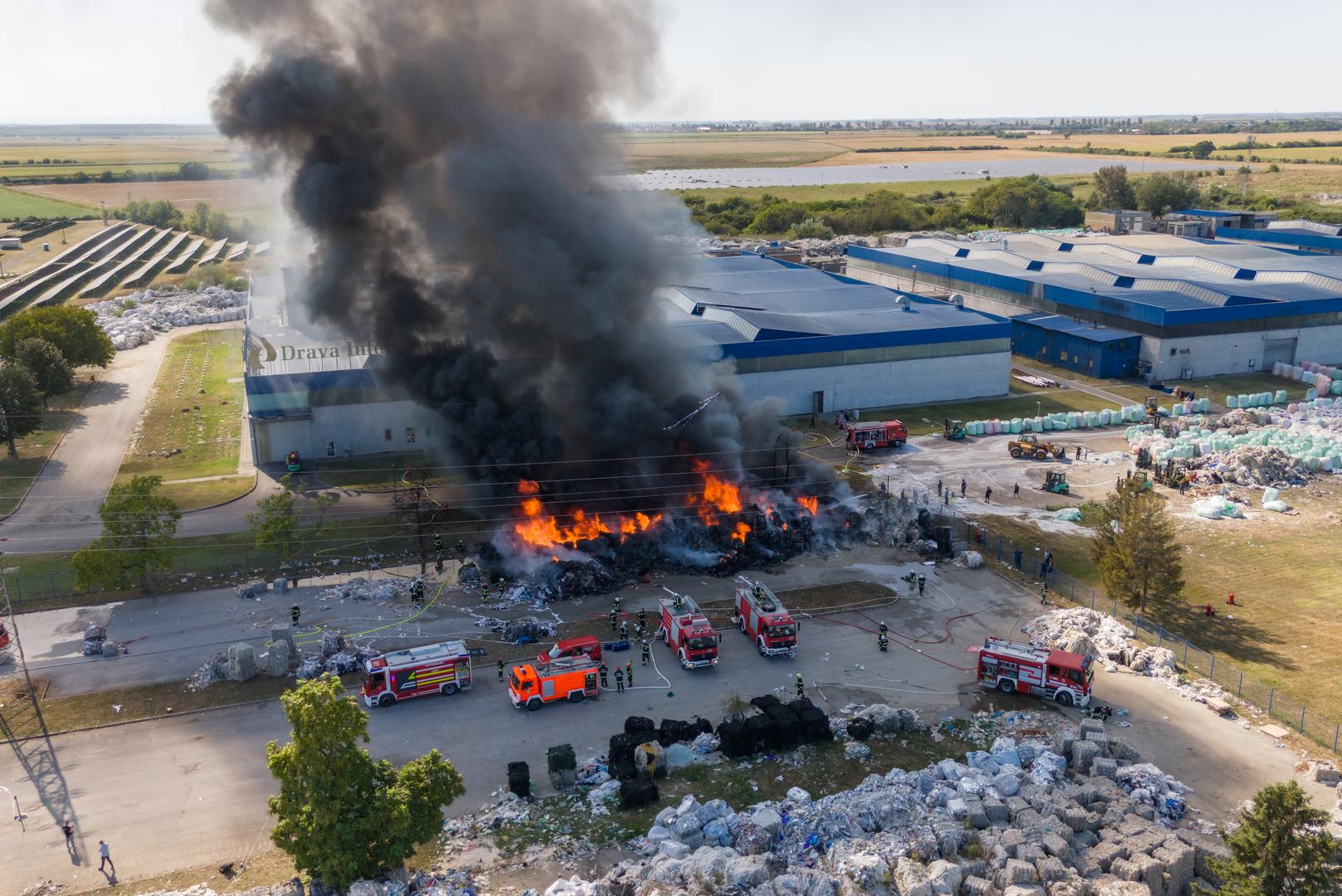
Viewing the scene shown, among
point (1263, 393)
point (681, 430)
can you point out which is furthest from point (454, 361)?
point (1263, 393)

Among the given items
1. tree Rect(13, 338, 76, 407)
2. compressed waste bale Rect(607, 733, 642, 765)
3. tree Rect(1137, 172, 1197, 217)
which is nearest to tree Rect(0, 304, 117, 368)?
tree Rect(13, 338, 76, 407)

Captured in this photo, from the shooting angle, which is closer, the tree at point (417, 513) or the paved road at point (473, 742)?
the paved road at point (473, 742)

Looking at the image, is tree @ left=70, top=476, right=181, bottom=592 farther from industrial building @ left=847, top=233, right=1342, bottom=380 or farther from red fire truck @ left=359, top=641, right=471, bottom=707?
industrial building @ left=847, top=233, right=1342, bottom=380

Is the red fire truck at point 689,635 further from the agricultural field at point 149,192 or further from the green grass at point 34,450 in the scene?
the agricultural field at point 149,192

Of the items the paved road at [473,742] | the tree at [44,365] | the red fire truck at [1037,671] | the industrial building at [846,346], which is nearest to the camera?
the paved road at [473,742]

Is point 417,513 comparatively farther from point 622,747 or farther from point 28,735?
point 622,747

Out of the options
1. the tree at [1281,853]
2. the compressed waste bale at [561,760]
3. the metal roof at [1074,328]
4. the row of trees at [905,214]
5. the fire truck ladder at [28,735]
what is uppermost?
the row of trees at [905,214]

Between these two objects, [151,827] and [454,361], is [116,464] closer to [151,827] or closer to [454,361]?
[454,361]

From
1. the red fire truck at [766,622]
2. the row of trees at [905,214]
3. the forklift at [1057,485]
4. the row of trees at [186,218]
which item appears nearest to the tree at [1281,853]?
the red fire truck at [766,622]
